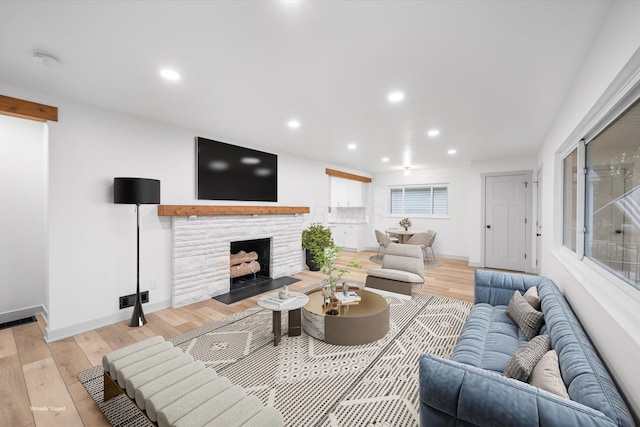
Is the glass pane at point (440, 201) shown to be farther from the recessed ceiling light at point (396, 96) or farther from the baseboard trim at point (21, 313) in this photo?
the baseboard trim at point (21, 313)

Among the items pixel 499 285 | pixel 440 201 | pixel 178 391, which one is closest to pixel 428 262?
pixel 440 201

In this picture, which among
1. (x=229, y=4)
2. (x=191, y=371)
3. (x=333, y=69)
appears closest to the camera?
(x=229, y=4)

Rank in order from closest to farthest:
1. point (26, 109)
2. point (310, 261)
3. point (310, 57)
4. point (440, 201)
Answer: point (310, 57), point (26, 109), point (310, 261), point (440, 201)

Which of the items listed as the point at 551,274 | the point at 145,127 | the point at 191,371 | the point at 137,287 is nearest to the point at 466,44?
the point at 191,371

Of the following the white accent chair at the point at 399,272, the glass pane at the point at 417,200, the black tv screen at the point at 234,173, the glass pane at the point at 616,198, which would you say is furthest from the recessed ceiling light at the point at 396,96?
the glass pane at the point at 417,200

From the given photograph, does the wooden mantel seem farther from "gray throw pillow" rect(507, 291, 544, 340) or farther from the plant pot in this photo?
"gray throw pillow" rect(507, 291, 544, 340)

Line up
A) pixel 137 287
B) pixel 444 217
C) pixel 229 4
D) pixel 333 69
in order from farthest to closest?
pixel 444 217, pixel 137 287, pixel 333 69, pixel 229 4

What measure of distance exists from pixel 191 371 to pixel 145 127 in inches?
121

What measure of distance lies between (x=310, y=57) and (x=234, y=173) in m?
2.80

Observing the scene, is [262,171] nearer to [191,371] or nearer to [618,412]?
[191,371]

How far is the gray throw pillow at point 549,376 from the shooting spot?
1.17 meters

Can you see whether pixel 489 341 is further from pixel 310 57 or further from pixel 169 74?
pixel 169 74

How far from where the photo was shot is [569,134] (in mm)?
2580

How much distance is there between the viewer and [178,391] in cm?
151
